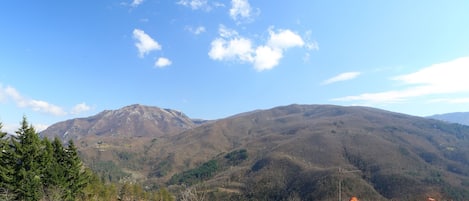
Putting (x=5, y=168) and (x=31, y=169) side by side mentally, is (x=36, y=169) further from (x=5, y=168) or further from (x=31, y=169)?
(x=5, y=168)

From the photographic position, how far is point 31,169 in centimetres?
4259

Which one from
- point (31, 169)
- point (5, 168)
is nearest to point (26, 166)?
point (31, 169)

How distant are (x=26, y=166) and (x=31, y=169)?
673mm

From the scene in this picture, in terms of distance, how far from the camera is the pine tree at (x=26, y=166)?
41.3m

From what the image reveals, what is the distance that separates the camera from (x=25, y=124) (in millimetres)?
43000

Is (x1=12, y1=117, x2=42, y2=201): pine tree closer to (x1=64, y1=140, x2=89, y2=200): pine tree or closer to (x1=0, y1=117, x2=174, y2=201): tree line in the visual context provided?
(x1=0, y1=117, x2=174, y2=201): tree line

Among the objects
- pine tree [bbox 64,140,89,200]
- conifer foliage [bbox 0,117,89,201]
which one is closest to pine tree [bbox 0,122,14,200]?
conifer foliage [bbox 0,117,89,201]

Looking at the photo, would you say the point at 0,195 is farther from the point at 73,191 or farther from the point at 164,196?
the point at 164,196

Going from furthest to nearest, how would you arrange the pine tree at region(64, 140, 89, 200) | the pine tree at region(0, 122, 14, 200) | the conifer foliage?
the pine tree at region(64, 140, 89, 200) → the conifer foliage → the pine tree at region(0, 122, 14, 200)

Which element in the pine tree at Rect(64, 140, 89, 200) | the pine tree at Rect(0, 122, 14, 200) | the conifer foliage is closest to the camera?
the pine tree at Rect(0, 122, 14, 200)

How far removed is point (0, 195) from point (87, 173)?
16021 millimetres

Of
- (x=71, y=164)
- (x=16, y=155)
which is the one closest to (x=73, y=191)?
(x=71, y=164)

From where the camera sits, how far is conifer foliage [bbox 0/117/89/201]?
134ft

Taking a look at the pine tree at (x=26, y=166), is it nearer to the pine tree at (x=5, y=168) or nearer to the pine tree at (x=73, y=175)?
the pine tree at (x=5, y=168)
